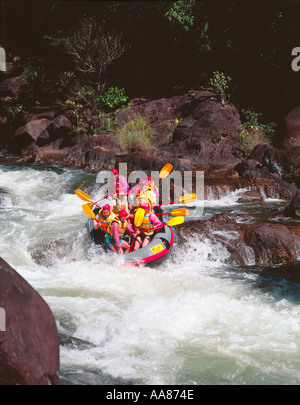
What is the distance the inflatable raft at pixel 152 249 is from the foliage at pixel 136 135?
631 centimetres

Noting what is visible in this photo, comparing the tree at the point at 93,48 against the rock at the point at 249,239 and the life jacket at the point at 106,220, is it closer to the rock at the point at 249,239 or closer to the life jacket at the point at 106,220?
the rock at the point at 249,239

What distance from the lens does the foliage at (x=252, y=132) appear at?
41.3ft

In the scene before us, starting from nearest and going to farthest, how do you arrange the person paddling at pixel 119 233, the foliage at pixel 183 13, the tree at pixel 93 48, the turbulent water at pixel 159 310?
the turbulent water at pixel 159 310, the person paddling at pixel 119 233, the tree at pixel 93 48, the foliage at pixel 183 13

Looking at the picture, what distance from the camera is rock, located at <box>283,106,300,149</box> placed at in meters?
11.9

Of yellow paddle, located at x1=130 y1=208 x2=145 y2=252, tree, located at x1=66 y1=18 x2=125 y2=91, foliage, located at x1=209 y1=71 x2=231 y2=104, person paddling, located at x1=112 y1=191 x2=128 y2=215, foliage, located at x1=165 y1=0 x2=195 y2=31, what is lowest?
yellow paddle, located at x1=130 y1=208 x2=145 y2=252

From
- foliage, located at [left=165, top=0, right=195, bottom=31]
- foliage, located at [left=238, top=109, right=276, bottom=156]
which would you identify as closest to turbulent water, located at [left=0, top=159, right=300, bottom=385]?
foliage, located at [left=238, top=109, right=276, bottom=156]

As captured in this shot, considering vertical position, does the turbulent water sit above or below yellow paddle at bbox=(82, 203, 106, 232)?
below

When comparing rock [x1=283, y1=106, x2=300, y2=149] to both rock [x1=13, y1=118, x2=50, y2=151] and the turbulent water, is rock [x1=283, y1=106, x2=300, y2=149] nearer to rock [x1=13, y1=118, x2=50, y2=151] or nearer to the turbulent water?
the turbulent water

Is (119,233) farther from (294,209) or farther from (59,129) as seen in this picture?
(59,129)

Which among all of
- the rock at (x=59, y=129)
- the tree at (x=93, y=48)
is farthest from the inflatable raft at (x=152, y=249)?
the tree at (x=93, y=48)

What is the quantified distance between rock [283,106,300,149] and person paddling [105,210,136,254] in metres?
6.79

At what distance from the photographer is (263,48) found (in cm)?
1406

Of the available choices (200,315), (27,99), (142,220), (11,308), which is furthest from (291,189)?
(27,99)
